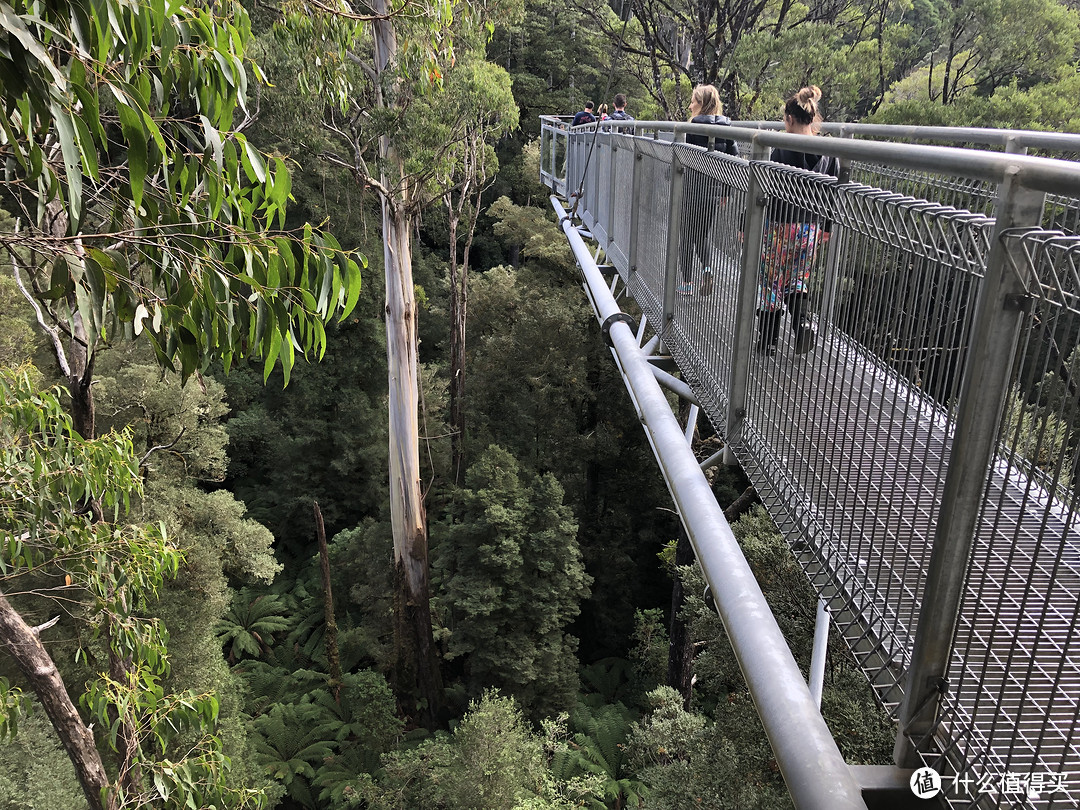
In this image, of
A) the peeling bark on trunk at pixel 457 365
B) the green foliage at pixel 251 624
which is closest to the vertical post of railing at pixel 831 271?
the green foliage at pixel 251 624

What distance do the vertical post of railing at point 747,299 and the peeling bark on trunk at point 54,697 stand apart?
3487mm

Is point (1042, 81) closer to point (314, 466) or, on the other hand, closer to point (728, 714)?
point (728, 714)

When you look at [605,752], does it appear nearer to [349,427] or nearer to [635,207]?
[349,427]

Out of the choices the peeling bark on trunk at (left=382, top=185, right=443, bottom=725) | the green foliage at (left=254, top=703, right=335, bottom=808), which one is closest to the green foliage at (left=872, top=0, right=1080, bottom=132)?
the peeling bark on trunk at (left=382, top=185, right=443, bottom=725)

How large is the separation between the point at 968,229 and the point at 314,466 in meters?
19.9

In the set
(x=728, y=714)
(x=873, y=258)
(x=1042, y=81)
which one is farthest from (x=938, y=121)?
(x=873, y=258)

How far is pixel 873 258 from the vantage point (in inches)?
67.9

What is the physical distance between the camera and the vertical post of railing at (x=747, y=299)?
2354mm

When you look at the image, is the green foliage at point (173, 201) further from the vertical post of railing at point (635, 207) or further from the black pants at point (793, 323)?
the vertical post of railing at point (635, 207)

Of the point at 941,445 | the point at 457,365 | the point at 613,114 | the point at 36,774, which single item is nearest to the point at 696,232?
the point at 941,445

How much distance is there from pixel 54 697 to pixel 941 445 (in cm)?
428

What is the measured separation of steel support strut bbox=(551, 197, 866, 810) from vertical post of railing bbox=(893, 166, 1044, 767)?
18 centimetres

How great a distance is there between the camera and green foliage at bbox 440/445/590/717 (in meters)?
13.6

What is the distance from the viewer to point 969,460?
1242 mm
